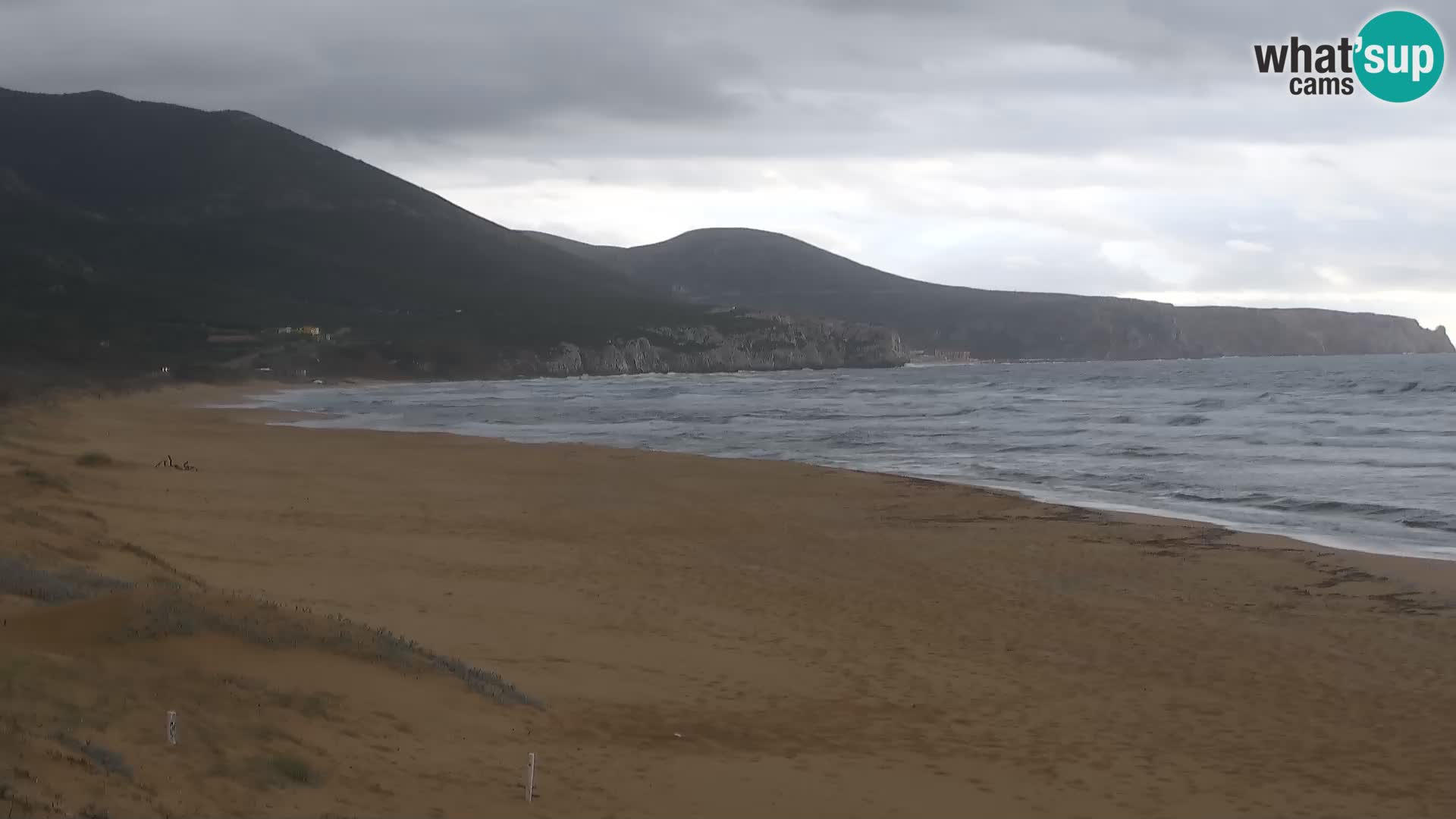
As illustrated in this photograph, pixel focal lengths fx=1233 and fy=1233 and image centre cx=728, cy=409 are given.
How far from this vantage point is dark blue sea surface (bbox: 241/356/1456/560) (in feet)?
75.2

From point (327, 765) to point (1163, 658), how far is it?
7.95m

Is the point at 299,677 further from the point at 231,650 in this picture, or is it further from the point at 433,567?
the point at 433,567

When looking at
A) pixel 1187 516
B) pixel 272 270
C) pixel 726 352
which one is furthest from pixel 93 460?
Answer: pixel 272 270

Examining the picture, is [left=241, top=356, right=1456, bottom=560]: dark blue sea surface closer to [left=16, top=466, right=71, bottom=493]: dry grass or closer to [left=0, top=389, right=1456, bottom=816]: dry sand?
[left=0, top=389, right=1456, bottom=816]: dry sand

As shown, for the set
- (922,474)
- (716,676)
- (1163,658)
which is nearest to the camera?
(716,676)

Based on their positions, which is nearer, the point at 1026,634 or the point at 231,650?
the point at 231,650

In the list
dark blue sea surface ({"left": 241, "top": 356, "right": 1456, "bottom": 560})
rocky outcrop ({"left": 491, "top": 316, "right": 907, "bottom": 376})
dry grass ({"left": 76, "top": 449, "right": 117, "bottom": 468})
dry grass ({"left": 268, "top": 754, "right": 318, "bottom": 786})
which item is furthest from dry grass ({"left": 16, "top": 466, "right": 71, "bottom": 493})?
rocky outcrop ({"left": 491, "top": 316, "right": 907, "bottom": 376})

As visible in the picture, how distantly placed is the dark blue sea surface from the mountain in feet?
127

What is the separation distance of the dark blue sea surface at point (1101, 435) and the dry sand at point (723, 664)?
13.5ft

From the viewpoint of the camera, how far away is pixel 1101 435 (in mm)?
40219

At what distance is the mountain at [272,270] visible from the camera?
4685 inches

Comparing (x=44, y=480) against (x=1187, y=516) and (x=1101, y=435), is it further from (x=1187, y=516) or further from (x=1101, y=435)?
(x=1101, y=435)

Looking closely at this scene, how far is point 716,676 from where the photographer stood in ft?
34.9

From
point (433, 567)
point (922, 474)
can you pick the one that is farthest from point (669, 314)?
point (433, 567)
